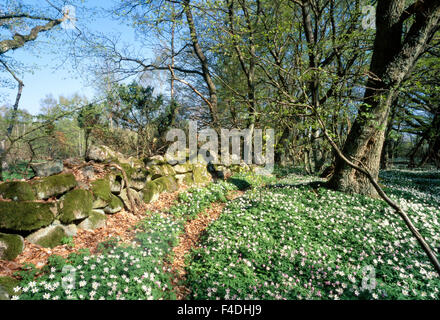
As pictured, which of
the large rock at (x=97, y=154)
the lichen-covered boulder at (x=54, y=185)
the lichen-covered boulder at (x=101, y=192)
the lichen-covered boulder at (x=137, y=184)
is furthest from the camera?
the lichen-covered boulder at (x=137, y=184)

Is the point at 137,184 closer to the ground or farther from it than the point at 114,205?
farther from it

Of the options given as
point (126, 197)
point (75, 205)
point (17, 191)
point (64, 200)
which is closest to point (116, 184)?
point (126, 197)

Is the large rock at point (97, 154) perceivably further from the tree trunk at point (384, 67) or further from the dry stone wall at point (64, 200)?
the tree trunk at point (384, 67)

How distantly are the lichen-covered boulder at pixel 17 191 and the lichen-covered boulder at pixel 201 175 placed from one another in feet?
17.1

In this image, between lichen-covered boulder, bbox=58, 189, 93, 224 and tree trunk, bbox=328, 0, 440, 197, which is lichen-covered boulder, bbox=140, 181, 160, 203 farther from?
tree trunk, bbox=328, 0, 440, 197

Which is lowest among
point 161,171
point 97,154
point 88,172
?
point 161,171

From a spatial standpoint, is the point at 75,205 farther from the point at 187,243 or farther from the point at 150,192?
the point at 187,243

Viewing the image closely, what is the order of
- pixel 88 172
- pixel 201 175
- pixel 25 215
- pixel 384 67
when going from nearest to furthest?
pixel 25 215 → pixel 88 172 → pixel 384 67 → pixel 201 175

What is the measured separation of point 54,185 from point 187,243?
9.73 ft

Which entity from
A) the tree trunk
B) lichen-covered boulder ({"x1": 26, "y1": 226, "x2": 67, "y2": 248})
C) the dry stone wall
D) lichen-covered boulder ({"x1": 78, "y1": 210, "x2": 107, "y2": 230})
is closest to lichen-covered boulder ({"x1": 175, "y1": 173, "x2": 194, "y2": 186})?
the dry stone wall

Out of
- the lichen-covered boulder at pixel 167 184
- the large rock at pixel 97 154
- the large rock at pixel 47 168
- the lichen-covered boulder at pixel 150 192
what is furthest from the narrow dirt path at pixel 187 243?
the large rock at pixel 47 168

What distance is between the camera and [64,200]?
12.8 ft

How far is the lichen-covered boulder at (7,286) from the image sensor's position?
228 centimetres

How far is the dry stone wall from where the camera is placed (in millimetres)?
→ 3135
